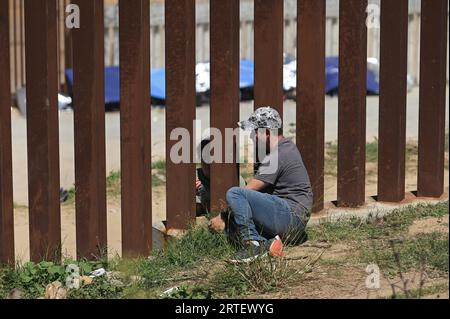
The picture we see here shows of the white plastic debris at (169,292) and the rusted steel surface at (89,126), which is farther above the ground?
the rusted steel surface at (89,126)

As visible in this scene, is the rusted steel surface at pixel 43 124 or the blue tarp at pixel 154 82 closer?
the rusted steel surface at pixel 43 124

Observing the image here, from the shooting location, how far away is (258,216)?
250 inches

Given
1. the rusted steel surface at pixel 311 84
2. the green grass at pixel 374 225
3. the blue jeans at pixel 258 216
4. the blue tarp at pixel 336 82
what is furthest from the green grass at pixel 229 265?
the blue tarp at pixel 336 82

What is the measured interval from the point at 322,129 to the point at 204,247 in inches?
50.4

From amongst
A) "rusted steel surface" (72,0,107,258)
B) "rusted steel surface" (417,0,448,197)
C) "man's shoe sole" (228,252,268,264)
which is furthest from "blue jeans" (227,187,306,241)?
"rusted steel surface" (417,0,448,197)

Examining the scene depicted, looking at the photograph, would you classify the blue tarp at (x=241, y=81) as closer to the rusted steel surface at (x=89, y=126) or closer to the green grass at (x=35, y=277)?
the rusted steel surface at (x=89, y=126)

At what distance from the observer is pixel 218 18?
6.82 metres

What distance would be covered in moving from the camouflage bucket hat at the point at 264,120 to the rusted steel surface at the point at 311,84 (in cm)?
48

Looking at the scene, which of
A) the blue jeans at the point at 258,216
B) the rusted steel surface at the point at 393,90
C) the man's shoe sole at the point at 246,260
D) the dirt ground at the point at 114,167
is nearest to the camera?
the man's shoe sole at the point at 246,260

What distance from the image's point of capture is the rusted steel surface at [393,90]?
7.11 m

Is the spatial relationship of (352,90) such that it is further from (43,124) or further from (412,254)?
A: (43,124)

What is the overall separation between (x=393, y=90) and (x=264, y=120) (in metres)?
1.17

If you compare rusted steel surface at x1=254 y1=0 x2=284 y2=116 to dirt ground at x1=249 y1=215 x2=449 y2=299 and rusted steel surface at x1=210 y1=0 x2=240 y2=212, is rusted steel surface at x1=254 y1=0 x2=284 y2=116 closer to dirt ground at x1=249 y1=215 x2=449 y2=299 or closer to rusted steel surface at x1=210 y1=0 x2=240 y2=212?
rusted steel surface at x1=210 y1=0 x2=240 y2=212
